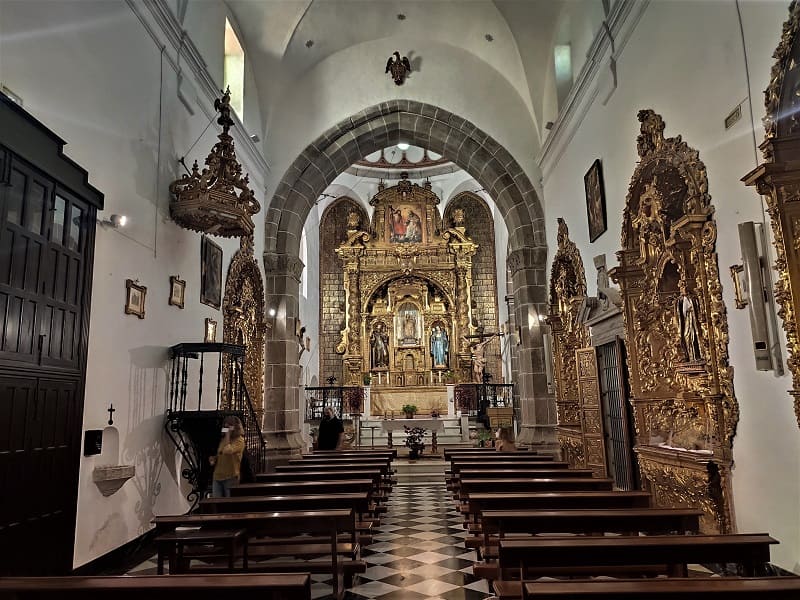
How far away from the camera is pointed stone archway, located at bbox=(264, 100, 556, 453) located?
11969 mm

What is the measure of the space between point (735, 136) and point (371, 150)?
916 centimetres

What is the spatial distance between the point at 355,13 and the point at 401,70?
4.63 feet

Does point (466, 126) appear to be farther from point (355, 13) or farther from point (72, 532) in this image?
point (72, 532)

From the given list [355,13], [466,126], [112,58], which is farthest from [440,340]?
[112,58]

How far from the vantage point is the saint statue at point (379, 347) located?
22161mm

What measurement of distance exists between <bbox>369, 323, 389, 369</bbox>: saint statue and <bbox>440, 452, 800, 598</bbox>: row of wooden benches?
15914 mm

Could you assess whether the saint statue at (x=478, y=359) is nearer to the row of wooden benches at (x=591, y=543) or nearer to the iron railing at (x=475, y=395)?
the iron railing at (x=475, y=395)

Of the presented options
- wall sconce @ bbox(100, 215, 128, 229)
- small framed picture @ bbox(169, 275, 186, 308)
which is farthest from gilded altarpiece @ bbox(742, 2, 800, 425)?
small framed picture @ bbox(169, 275, 186, 308)

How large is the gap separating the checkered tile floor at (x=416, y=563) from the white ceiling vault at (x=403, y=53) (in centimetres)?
785

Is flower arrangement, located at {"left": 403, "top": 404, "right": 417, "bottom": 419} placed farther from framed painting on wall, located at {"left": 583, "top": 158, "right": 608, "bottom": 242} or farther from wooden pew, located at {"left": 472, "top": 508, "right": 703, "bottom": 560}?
wooden pew, located at {"left": 472, "top": 508, "right": 703, "bottom": 560}

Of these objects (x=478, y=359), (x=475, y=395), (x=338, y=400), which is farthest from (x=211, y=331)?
(x=478, y=359)

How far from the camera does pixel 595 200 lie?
8.91 meters

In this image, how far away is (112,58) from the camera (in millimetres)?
6527

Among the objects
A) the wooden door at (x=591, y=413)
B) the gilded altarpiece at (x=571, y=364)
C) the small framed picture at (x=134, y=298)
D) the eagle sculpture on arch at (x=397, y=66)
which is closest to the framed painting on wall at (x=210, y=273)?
the small framed picture at (x=134, y=298)
